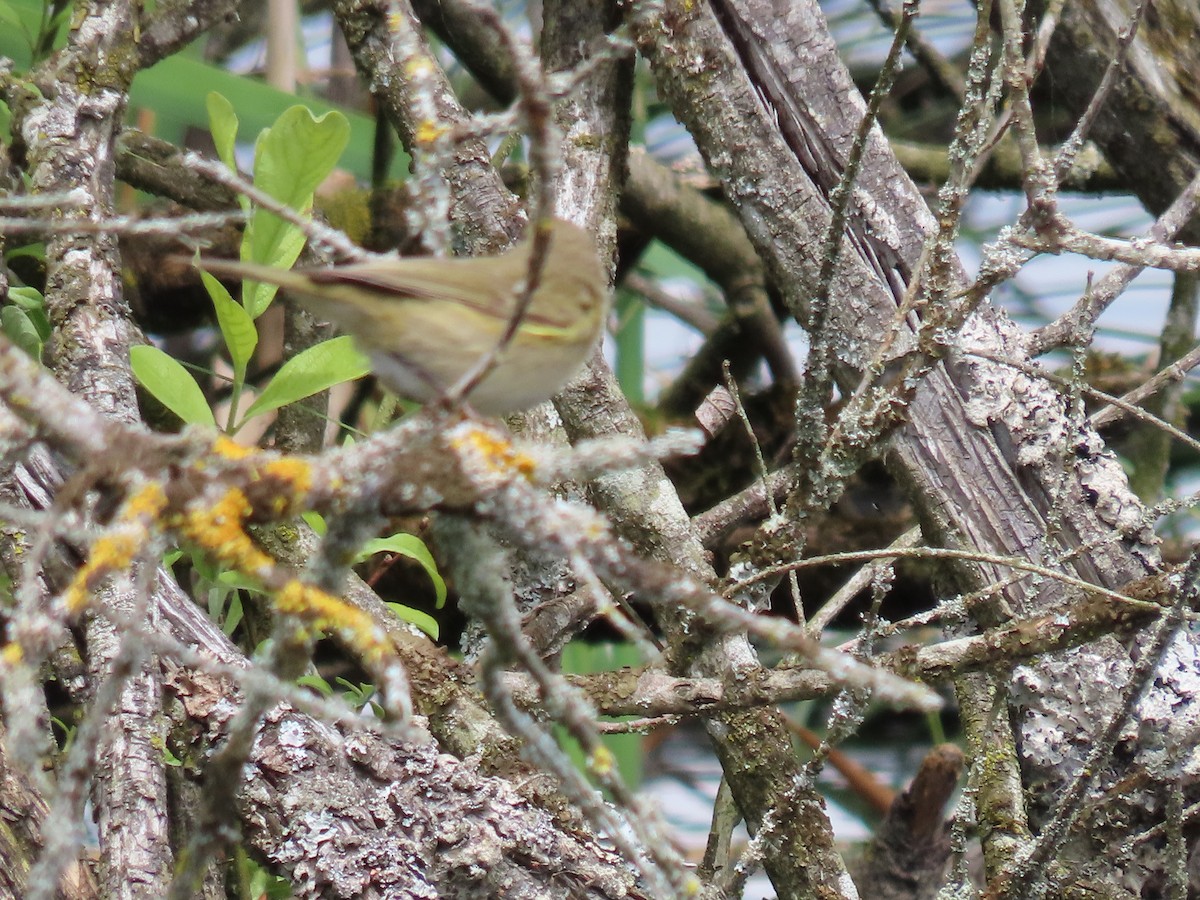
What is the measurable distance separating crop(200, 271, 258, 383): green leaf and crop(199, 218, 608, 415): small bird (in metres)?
0.36

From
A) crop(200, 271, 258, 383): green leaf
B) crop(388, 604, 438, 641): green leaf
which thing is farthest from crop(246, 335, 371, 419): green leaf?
crop(388, 604, 438, 641): green leaf

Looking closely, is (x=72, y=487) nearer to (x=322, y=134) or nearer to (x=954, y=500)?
(x=322, y=134)

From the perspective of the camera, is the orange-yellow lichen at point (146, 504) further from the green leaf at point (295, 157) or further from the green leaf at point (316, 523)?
the green leaf at point (316, 523)

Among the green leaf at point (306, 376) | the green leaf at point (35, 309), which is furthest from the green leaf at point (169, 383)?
the green leaf at point (35, 309)

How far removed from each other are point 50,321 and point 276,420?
19.4 inches

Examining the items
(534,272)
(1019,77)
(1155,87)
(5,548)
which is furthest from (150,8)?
(1155,87)

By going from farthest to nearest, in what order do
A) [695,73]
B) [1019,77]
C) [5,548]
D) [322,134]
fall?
[695,73]
[322,134]
[5,548]
[1019,77]

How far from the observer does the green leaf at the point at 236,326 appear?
4.56 feet

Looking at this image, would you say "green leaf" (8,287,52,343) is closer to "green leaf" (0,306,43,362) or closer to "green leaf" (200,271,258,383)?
"green leaf" (0,306,43,362)

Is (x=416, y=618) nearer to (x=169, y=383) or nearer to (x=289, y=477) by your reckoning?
(x=169, y=383)

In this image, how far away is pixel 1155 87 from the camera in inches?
76.0

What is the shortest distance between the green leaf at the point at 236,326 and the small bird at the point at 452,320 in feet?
1.17

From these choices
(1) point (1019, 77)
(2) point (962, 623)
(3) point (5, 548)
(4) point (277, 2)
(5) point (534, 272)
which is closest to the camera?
(5) point (534, 272)

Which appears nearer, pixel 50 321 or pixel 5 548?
pixel 5 548
